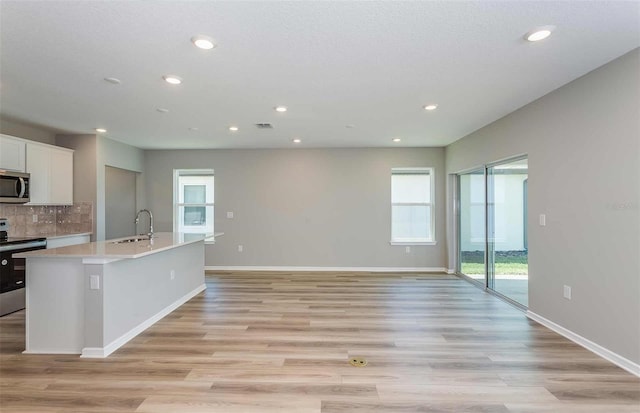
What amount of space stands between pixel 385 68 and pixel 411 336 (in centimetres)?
257

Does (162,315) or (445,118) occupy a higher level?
(445,118)

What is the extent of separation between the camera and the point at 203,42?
2.43 metres

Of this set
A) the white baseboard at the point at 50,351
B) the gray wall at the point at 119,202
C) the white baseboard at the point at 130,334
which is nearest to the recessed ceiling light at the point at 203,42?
the white baseboard at the point at 130,334

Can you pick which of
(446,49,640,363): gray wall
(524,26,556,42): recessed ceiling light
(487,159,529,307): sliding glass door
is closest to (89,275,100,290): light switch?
(524,26,556,42): recessed ceiling light

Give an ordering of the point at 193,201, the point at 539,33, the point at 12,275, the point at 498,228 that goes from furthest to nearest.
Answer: the point at 193,201, the point at 498,228, the point at 12,275, the point at 539,33

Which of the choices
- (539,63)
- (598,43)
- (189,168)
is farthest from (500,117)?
(189,168)

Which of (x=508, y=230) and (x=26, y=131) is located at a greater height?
(x=26, y=131)

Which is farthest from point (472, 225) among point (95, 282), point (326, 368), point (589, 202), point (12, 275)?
point (12, 275)

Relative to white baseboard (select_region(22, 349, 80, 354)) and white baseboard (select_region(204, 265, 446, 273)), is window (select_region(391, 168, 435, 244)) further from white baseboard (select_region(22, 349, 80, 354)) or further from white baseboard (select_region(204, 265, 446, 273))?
white baseboard (select_region(22, 349, 80, 354))

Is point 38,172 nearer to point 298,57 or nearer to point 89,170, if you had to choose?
point 89,170

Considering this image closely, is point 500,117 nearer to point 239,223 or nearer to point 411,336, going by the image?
point 411,336

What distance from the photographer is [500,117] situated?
4.51 meters

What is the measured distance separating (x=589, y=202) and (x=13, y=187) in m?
6.65

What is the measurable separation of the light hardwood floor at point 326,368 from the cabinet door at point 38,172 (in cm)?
170
